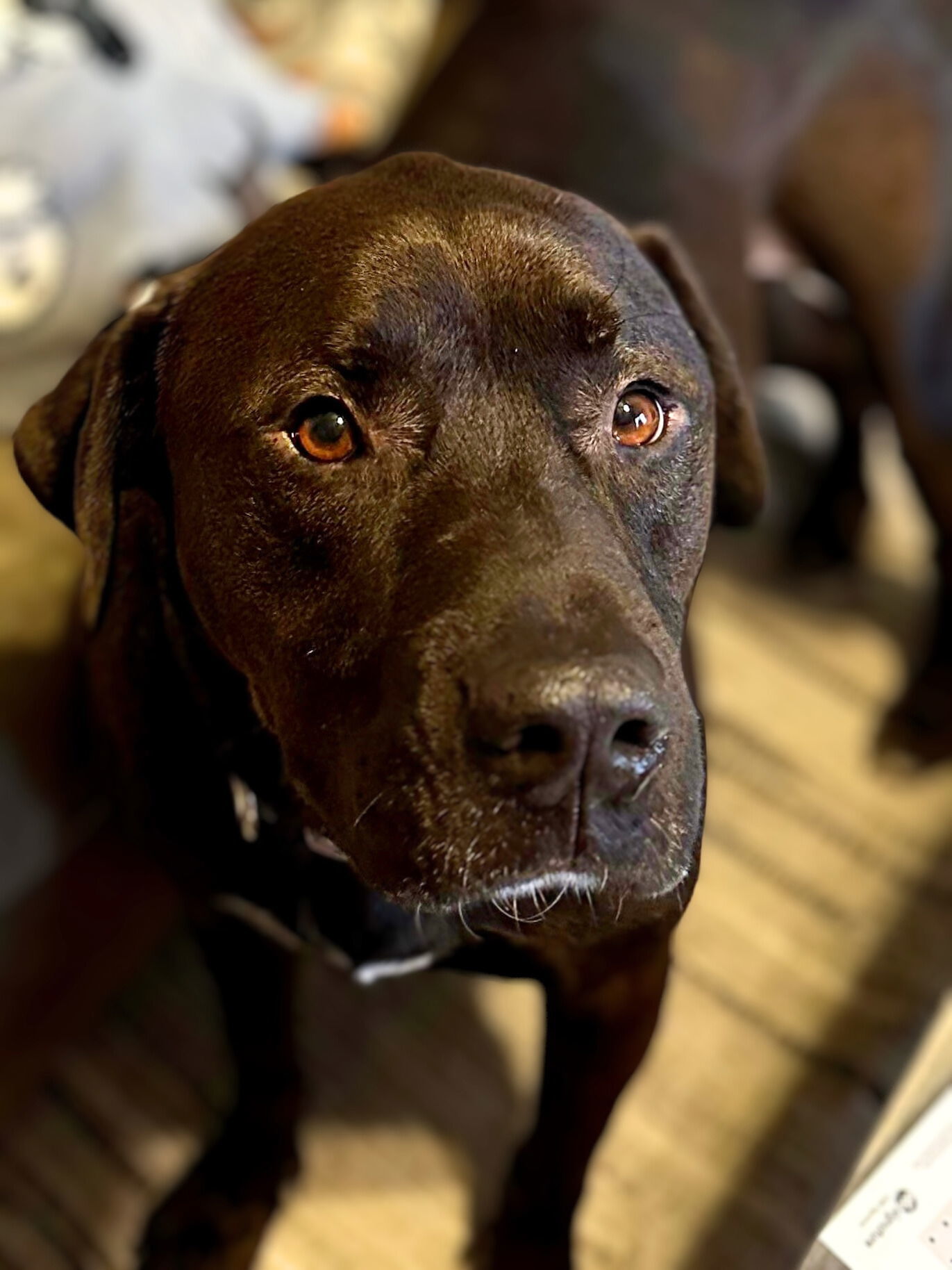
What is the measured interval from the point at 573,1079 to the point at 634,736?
0.61 meters

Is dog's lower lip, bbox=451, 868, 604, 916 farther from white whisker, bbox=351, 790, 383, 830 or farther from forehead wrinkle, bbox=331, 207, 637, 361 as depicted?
forehead wrinkle, bbox=331, 207, 637, 361

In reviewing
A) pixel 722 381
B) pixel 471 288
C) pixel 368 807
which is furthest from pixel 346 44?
pixel 368 807

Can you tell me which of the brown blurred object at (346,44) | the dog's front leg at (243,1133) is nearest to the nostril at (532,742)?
the dog's front leg at (243,1133)

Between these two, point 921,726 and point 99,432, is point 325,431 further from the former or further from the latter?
point 921,726

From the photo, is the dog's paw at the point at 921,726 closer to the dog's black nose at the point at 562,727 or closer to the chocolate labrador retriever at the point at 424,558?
the chocolate labrador retriever at the point at 424,558

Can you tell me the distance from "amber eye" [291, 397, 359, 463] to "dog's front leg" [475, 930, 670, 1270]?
1.56ft

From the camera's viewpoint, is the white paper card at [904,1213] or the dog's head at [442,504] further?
the white paper card at [904,1213]

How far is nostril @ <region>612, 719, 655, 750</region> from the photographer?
0.75 metres

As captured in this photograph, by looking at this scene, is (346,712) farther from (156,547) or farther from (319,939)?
(319,939)

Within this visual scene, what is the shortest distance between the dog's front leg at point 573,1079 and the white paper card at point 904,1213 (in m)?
0.26

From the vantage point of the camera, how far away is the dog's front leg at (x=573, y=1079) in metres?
1.13

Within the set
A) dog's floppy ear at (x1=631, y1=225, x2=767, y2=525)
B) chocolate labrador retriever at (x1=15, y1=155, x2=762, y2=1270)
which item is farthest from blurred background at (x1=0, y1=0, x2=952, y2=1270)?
dog's floppy ear at (x1=631, y1=225, x2=767, y2=525)

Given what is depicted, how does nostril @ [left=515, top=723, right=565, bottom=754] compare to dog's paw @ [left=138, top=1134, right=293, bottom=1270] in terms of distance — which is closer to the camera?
nostril @ [left=515, top=723, right=565, bottom=754]

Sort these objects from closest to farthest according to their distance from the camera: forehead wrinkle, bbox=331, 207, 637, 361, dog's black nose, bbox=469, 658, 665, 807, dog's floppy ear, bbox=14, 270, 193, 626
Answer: dog's black nose, bbox=469, 658, 665, 807 → forehead wrinkle, bbox=331, 207, 637, 361 → dog's floppy ear, bbox=14, 270, 193, 626
